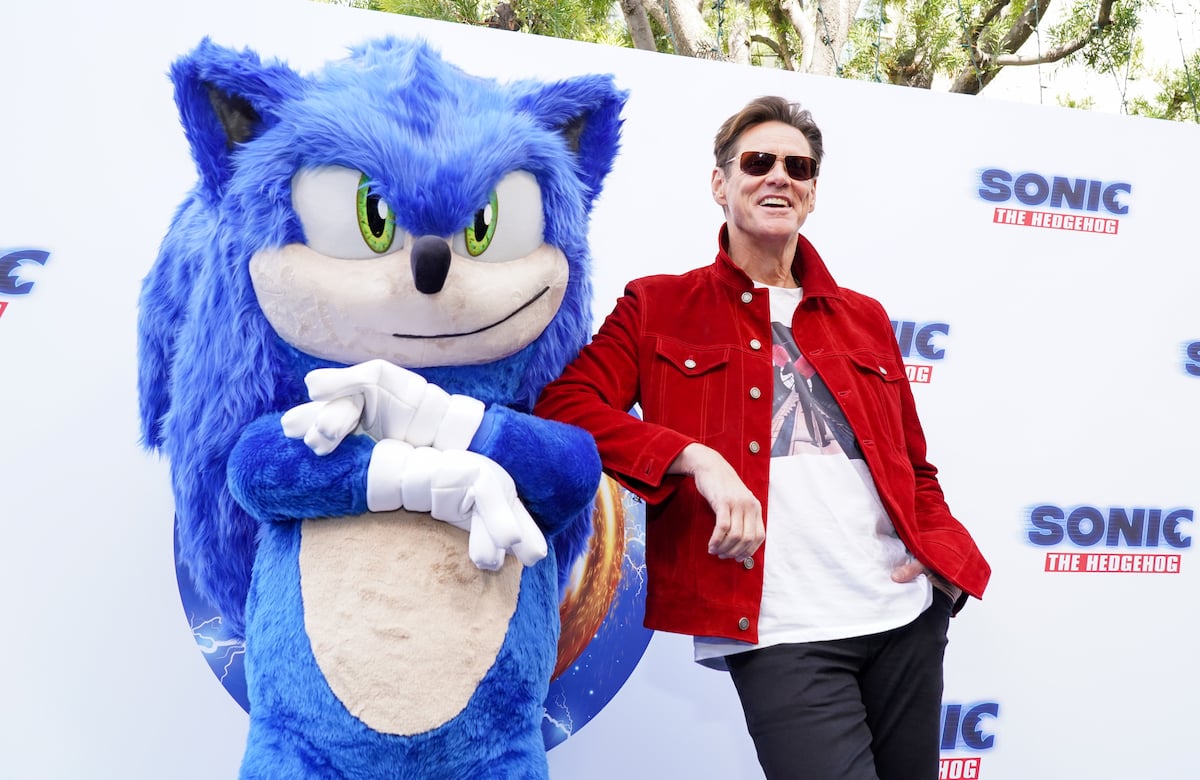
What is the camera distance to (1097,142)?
2650 millimetres

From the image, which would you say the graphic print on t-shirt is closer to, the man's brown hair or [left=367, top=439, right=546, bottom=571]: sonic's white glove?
the man's brown hair

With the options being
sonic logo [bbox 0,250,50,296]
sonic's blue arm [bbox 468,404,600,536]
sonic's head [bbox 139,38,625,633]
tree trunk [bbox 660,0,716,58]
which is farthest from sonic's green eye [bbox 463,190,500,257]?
tree trunk [bbox 660,0,716,58]

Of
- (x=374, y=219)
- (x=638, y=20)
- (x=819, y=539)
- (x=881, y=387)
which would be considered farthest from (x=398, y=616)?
(x=638, y=20)

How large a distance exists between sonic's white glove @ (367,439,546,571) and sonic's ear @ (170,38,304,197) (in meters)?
0.49

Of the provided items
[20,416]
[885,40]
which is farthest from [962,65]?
[20,416]

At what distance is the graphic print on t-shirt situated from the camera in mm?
1562

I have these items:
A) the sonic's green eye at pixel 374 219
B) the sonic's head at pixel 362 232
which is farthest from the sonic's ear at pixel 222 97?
the sonic's green eye at pixel 374 219

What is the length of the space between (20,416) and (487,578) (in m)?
1.17

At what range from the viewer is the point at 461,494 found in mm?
1277

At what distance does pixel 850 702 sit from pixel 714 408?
1.60ft

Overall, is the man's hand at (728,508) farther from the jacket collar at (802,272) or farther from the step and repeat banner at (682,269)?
the step and repeat banner at (682,269)

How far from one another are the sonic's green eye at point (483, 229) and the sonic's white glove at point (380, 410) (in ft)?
0.65

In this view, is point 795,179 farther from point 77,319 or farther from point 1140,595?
point 1140,595

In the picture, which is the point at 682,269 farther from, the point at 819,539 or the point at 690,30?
the point at 690,30
